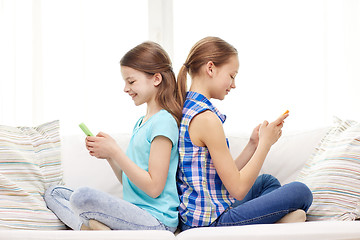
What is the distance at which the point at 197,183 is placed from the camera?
60.2 inches

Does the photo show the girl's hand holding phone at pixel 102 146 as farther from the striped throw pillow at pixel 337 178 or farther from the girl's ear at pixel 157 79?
the striped throw pillow at pixel 337 178

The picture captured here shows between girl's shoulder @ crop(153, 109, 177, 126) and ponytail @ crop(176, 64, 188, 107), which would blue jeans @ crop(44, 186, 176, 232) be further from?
ponytail @ crop(176, 64, 188, 107)

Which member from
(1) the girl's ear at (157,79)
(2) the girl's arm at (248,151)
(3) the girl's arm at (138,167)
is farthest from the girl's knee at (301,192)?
(1) the girl's ear at (157,79)

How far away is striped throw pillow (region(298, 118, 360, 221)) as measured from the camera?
5.15ft

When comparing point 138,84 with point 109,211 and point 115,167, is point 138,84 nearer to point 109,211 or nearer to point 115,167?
point 115,167

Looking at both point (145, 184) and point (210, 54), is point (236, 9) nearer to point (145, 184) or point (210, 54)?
point (210, 54)

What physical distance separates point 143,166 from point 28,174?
467 millimetres

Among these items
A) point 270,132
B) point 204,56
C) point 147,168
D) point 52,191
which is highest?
point 204,56

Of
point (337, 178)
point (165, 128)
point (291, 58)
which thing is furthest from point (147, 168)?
point (291, 58)

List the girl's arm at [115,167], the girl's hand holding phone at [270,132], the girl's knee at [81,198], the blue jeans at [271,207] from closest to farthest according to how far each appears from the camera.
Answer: the girl's knee at [81,198], the blue jeans at [271,207], the girl's hand holding phone at [270,132], the girl's arm at [115,167]

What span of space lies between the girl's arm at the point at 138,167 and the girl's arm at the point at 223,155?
5.2 inches

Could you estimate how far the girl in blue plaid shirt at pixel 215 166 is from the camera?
1.47m

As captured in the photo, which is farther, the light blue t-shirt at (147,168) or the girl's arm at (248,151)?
the girl's arm at (248,151)

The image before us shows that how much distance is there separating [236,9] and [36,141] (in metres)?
1.61
